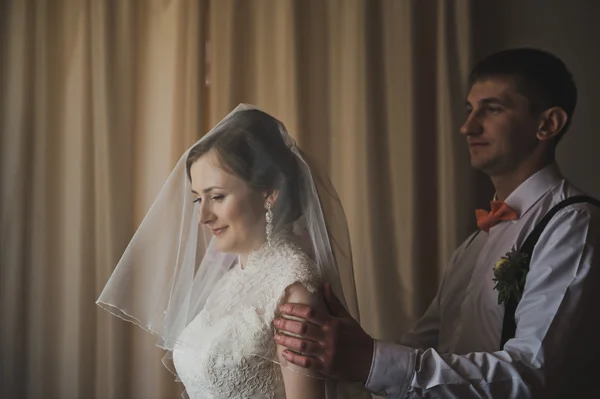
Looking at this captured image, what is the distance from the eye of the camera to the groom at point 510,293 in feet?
4.01

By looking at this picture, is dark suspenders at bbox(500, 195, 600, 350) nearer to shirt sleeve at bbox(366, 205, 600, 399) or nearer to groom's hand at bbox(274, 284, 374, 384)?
shirt sleeve at bbox(366, 205, 600, 399)

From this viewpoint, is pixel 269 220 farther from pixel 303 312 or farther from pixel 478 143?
pixel 478 143

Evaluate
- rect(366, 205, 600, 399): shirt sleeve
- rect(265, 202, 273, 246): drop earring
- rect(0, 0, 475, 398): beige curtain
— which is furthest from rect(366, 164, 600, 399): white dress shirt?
rect(0, 0, 475, 398): beige curtain

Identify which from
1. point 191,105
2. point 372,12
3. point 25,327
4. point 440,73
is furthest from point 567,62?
point 25,327

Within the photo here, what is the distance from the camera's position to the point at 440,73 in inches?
81.1

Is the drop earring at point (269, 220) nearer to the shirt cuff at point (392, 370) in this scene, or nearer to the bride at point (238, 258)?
the bride at point (238, 258)

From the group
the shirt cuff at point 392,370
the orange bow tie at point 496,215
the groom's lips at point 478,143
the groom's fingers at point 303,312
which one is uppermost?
the groom's lips at point 478,143

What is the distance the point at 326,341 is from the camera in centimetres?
119

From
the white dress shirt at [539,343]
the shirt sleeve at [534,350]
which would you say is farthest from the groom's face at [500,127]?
the shirt sleeve at [534,350]

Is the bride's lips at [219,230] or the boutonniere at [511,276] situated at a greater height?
the bride's lips at [219,230]

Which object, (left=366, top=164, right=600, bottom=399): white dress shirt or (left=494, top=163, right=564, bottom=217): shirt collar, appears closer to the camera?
(left=366, top=164, right=600, bottom=399): white dress shirt

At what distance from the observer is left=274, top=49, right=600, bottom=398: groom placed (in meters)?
1.22

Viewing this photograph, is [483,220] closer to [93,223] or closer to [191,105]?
[191,105]

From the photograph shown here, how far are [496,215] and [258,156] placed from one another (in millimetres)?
663
